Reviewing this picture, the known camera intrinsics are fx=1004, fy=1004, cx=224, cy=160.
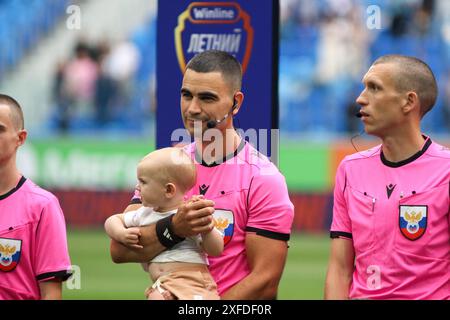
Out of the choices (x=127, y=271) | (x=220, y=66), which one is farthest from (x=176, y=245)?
(x=127, y=271)

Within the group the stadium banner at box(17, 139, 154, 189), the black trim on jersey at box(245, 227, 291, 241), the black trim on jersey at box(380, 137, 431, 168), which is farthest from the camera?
the stadium banner at box(17, 139, 154, 189)

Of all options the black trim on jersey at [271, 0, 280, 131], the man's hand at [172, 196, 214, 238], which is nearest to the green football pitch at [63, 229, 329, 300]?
the black trim on jersey at [271, 0, 280, 131]

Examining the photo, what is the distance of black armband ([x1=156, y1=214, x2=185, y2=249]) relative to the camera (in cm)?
472

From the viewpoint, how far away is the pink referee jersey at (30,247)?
16.3 feet

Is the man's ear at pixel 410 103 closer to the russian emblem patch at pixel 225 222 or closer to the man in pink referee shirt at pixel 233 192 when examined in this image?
the man in pink referee shirt at pixel 233 192

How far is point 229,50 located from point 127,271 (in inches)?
324

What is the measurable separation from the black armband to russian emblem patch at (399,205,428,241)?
1.12 m

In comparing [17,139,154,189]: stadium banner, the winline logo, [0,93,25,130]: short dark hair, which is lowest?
[17,139,154,189]: stadium banner

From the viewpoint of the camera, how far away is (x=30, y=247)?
5.00 meters

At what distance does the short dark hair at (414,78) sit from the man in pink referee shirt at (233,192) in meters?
0.79

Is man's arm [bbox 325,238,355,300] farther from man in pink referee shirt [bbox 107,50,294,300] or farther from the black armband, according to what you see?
the black armband

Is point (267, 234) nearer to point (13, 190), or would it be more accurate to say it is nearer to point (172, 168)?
point (172, 168)
